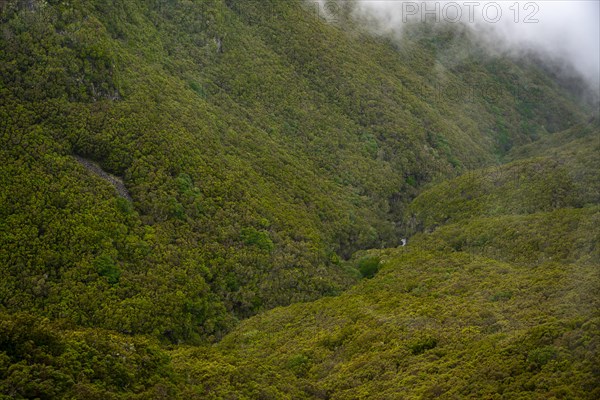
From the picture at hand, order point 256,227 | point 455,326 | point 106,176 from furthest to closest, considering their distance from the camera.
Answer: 1. point 256,227
2. point 106,176
3. point 455,326

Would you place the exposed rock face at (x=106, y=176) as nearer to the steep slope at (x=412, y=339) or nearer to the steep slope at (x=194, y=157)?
the steep slope at (x=194, y=157)

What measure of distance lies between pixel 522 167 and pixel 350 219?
95.3 ft

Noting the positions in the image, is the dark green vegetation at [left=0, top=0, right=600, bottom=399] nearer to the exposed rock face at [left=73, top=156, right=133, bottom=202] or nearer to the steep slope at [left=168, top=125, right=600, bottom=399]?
the steep slope at [left=168, top=125, right=600, bottom=399]

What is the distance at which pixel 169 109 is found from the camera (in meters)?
95.9

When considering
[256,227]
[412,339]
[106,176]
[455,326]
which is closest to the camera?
[412,339]

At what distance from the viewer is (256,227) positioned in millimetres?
89250

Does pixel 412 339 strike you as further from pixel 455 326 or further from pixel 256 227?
pixel 256 227

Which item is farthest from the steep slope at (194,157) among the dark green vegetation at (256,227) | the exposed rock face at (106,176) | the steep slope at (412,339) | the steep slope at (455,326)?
the steep slope at (455,326)

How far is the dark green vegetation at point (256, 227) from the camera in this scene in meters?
49.0

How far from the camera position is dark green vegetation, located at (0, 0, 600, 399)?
161 feet

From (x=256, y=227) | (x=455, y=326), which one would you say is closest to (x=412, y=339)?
(x=455, y=326)

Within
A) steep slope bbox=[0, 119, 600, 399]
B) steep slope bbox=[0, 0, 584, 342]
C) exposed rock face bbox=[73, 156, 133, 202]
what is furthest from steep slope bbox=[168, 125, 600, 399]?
exposed rock face bbox=[73, 156, 133, 202]

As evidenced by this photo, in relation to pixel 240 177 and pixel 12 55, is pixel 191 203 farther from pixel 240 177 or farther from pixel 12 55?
pixel 12 55

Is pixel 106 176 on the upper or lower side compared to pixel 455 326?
lower
